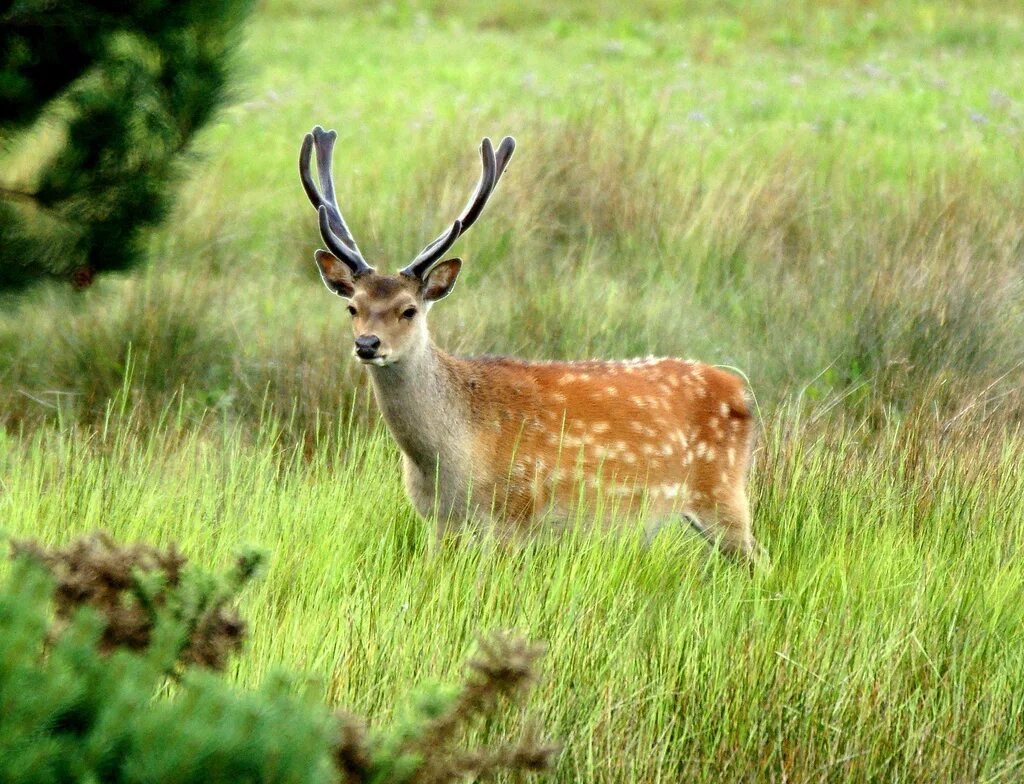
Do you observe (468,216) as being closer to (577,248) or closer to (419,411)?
(419,411)

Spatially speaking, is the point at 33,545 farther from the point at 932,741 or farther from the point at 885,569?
the point at 885,569

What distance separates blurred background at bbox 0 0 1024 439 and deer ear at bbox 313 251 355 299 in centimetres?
43

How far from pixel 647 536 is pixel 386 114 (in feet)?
26.7

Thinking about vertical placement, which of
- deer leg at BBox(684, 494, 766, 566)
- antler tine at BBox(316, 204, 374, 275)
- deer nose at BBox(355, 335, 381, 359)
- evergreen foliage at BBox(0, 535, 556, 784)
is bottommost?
deer leg at BBox(684, 494, 766, 566)

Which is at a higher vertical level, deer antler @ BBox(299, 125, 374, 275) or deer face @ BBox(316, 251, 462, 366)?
deer antler @ BBox(299, 125, 374, 275)

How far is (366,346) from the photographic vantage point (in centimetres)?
434

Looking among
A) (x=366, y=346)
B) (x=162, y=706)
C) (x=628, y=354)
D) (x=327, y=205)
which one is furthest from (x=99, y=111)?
(x=162, y=706)

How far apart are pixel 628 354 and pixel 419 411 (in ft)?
6.73

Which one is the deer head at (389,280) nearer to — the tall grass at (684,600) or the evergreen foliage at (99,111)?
the tall grass at (684,600)

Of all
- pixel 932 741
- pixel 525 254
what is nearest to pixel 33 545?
pixel 932 741

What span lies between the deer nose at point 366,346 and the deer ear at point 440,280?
46 centimetres

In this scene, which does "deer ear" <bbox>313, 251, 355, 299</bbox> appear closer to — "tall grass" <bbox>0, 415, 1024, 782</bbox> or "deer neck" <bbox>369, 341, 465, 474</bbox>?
"deer neck" <bbox>369, 341, 465, 474</bbox>

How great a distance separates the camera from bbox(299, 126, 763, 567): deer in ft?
15.1

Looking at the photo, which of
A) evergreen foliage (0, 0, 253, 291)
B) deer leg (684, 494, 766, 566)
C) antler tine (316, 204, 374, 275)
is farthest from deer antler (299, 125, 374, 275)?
deer leg (684, 494, 766, 566)
